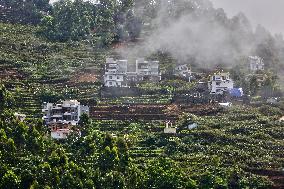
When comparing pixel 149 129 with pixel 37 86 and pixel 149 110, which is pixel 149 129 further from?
pixel 37 86

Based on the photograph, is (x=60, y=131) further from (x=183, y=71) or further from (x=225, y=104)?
(x=183, y=71)

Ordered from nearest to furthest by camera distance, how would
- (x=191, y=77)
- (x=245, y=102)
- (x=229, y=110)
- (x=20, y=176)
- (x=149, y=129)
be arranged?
(x=20, y=176) < (x=149, y=129) < (x=229, y=110) < (x=245, y=102) < (x=191, y=77)

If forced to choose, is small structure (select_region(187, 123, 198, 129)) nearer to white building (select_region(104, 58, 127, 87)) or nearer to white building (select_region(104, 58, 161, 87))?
white building (select_region(104, 58, 127, 87))

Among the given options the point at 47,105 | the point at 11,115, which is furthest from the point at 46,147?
the point at 47,105

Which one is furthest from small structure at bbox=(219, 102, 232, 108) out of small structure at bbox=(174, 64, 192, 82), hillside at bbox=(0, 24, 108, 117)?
hillside at bbox=(0, 24, 108, 117)

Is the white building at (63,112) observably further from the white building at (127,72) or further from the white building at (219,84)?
the white building at (219,84)

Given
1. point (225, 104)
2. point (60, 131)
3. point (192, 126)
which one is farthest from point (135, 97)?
point (60, 131)
